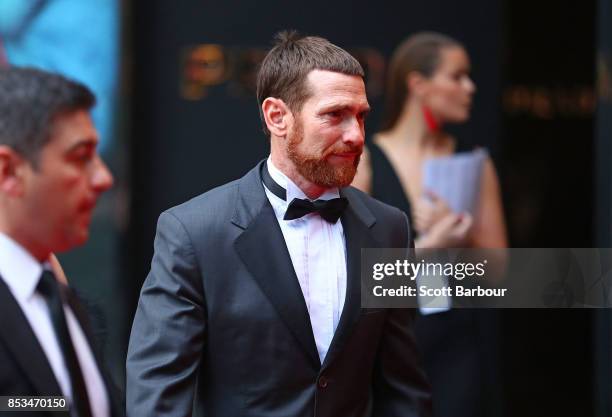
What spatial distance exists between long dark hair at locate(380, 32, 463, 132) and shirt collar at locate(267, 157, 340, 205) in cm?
202

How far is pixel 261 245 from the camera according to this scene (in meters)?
2.90

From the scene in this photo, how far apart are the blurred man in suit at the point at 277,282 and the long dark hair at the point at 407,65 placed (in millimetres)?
2064

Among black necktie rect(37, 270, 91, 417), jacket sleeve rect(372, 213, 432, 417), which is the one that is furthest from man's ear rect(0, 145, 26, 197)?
jacket sleeve rect(372, 213, 432, 417)

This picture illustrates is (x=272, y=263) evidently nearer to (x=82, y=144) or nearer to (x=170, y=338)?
(x=170, y=338)

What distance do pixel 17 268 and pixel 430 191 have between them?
9.00ft

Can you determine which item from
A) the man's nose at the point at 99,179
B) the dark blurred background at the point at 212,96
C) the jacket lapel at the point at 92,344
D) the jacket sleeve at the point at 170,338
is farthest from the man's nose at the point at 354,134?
Result: the dark blurred background at the point at 212,96

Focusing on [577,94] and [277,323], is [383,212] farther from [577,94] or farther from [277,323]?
[577,94]

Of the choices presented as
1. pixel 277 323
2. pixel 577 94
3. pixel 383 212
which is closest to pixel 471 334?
pixel 383 212

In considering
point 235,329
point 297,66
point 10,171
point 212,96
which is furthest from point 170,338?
point 212,96

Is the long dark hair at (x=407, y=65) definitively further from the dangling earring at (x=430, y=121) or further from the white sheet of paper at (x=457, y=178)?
the white sheet of paper at (x=457, y=178)

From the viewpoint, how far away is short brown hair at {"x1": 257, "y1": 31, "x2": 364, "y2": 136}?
2.83 metres

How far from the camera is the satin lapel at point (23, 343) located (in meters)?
2.43

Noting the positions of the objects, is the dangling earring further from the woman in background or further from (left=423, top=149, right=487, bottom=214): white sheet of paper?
(left=423, top=149, right=487, bottom=214): white sheet of paper

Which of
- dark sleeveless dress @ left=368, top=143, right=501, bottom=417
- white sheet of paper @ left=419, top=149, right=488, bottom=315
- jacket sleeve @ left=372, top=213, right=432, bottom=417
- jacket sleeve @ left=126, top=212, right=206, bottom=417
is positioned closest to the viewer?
jacket sleeve @ left=126, top=212, right=206, bottom=417
